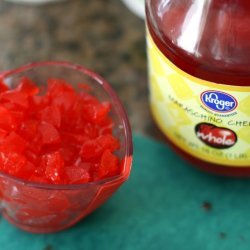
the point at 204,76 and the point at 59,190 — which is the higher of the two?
the point at 204,76

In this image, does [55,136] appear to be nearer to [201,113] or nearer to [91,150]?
[91,150]

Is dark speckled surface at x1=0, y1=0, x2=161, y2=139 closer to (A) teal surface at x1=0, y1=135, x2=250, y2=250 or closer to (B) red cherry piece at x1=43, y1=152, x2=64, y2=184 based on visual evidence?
(A) teal surface at x1=0, y1=135, x2=250, y2=250

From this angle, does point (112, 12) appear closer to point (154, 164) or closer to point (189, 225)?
point (154, 164)

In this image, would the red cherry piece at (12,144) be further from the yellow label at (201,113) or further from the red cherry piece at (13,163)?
the yellow label at (201,113)

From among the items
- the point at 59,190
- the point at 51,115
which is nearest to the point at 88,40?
the point at 51,115

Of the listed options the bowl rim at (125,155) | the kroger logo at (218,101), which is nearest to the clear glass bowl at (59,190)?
the bowl rim at (125,155)

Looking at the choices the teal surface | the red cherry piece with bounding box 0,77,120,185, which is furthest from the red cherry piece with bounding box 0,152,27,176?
the teal surface
